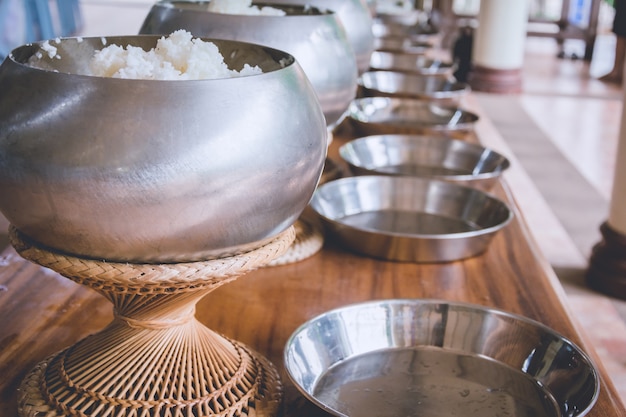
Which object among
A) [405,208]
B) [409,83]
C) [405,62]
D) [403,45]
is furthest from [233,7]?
[403,45]

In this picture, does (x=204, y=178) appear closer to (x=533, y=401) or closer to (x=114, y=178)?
(x=114, y=178)

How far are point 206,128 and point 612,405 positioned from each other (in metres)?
0.49

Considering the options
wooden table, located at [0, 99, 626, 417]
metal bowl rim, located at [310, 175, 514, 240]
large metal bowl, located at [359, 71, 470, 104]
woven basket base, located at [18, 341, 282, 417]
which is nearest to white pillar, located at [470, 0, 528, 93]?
large metal bowl, located at [359, 71, 470, 104]

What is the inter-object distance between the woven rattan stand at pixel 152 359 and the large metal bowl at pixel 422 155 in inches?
34.4

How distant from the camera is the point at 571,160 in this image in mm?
4410

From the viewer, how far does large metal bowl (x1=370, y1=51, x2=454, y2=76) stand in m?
2.79

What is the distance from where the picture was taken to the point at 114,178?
628mm

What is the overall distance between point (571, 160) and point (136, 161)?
409 centimetres

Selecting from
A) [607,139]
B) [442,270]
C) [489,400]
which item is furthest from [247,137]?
[607,139]

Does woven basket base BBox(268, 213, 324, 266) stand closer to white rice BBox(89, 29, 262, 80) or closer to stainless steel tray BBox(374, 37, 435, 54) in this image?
white rice BBox(89, 29, 262, 80)

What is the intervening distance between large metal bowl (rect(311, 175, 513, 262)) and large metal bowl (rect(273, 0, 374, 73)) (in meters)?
0.35

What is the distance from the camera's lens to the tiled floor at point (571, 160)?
2.61 meters

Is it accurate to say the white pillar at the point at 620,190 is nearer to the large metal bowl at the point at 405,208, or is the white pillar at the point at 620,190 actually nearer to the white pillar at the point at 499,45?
the large metal bowl at the point at 405,208

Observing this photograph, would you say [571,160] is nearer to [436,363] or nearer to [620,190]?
[620,190]
